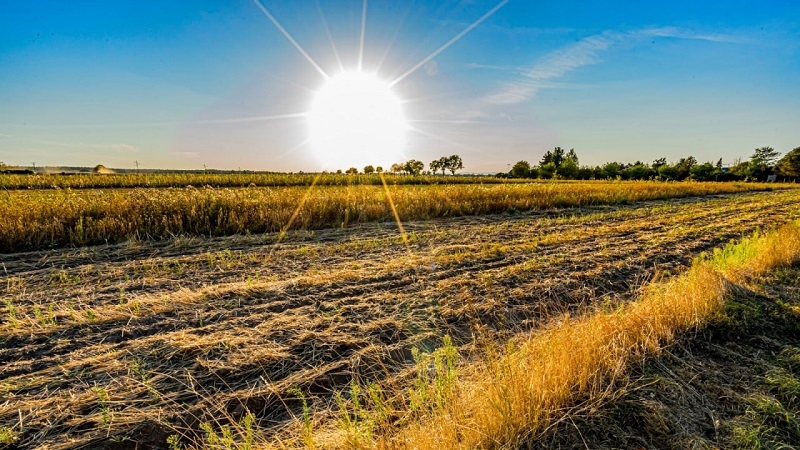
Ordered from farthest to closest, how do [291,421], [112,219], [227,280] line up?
[112,219], [227,280], [291,421]

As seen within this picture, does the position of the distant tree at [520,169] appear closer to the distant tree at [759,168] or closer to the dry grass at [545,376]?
the distant tree at [759,168]

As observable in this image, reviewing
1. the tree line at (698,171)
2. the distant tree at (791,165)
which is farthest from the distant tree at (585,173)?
the distant tree at (791,165)

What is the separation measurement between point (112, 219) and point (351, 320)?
6540 millimetres

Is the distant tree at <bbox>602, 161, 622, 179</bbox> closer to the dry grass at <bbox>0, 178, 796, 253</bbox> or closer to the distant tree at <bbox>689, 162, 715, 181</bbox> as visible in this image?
the distant tree at <bbox>689, 162, 715, 181</bbox>

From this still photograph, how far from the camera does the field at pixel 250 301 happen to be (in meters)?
2.38

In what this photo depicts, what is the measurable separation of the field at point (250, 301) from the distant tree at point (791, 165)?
3266 inches

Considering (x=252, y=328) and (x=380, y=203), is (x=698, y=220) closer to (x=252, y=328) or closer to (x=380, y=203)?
(x=380, y=203)

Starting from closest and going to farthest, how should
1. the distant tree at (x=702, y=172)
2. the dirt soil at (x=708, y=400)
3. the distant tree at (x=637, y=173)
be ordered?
the dirt soil at (x=708, y=400), the distant tree at (x=702, y=172), the distant tree at (x=637, y=173)

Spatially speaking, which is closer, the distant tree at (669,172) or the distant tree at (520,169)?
the distant tree at (669,172)

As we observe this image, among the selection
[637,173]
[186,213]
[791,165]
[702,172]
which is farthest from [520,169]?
[186,213]

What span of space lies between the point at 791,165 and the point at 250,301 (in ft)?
314

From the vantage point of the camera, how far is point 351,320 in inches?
143

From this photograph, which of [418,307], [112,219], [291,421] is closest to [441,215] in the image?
[418,307]

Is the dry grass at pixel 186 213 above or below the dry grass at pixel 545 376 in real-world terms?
above
